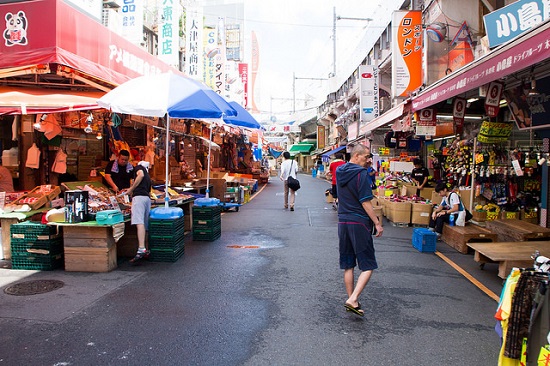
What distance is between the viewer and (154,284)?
18.7 ft

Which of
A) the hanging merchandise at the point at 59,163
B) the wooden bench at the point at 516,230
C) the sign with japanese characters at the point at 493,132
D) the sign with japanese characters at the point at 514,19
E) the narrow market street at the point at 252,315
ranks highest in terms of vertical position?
the sign with japanese characters at the point at 514,19

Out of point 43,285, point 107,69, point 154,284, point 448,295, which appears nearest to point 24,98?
point 107,69

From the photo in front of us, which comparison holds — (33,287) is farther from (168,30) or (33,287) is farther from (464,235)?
(168,30)

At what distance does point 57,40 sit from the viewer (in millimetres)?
7688

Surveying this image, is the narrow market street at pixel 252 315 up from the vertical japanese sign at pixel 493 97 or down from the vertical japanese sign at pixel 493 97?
down

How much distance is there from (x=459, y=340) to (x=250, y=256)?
4.13 m

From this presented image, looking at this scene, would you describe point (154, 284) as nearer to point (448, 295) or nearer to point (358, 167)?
point (358, 167)

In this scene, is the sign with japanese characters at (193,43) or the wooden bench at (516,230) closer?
the wooden bench at (516,230)

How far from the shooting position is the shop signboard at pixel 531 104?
23.0ft

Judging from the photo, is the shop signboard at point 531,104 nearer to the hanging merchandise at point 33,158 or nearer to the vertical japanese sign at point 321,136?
the hanging merchandise at point 33,158

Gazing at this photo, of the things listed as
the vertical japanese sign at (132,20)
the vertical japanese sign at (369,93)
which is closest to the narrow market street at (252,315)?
the vertical japanese sign at (132,20)

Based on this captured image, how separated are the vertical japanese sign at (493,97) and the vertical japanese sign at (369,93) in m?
10.8

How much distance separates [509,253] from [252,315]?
3884mm

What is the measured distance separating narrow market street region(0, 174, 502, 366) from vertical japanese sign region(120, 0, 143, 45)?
8030 millimetres
